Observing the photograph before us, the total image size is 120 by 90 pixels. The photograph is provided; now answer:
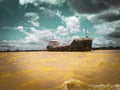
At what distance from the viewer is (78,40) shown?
264 ft

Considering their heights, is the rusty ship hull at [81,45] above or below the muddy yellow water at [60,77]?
above

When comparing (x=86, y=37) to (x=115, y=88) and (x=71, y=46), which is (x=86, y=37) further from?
(x=115, y=88)

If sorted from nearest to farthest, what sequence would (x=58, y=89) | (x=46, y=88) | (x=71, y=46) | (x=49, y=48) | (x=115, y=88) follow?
1. (x=115, y=88)
2. (x=58, y=89)
3. (x=46, y=88)
4. (x=71, y=46)
5. (x=49, y=48)

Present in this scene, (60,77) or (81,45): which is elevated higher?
(81,45)

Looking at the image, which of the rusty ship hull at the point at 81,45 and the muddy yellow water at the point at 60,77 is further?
the rusty ship hull at the point at 81,45

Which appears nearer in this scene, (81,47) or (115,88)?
(115,88)

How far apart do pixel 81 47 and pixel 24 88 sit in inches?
2851

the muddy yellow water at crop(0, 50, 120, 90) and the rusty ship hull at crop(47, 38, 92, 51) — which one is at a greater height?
the rusty ship hull at crop(47, 38, 92, 51)

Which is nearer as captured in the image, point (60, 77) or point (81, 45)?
point (60, 77)

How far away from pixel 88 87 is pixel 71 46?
3054 inches

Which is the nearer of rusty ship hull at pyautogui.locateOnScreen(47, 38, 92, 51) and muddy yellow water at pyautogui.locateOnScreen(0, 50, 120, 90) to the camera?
muddy yellow water at pyautogui.locateOnScreen(0, 50, 120, 90)

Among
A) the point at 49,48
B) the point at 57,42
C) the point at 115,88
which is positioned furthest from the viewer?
the point at 57,42

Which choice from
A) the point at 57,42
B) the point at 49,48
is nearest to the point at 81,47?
the point at 49,48

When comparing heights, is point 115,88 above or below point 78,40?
below
